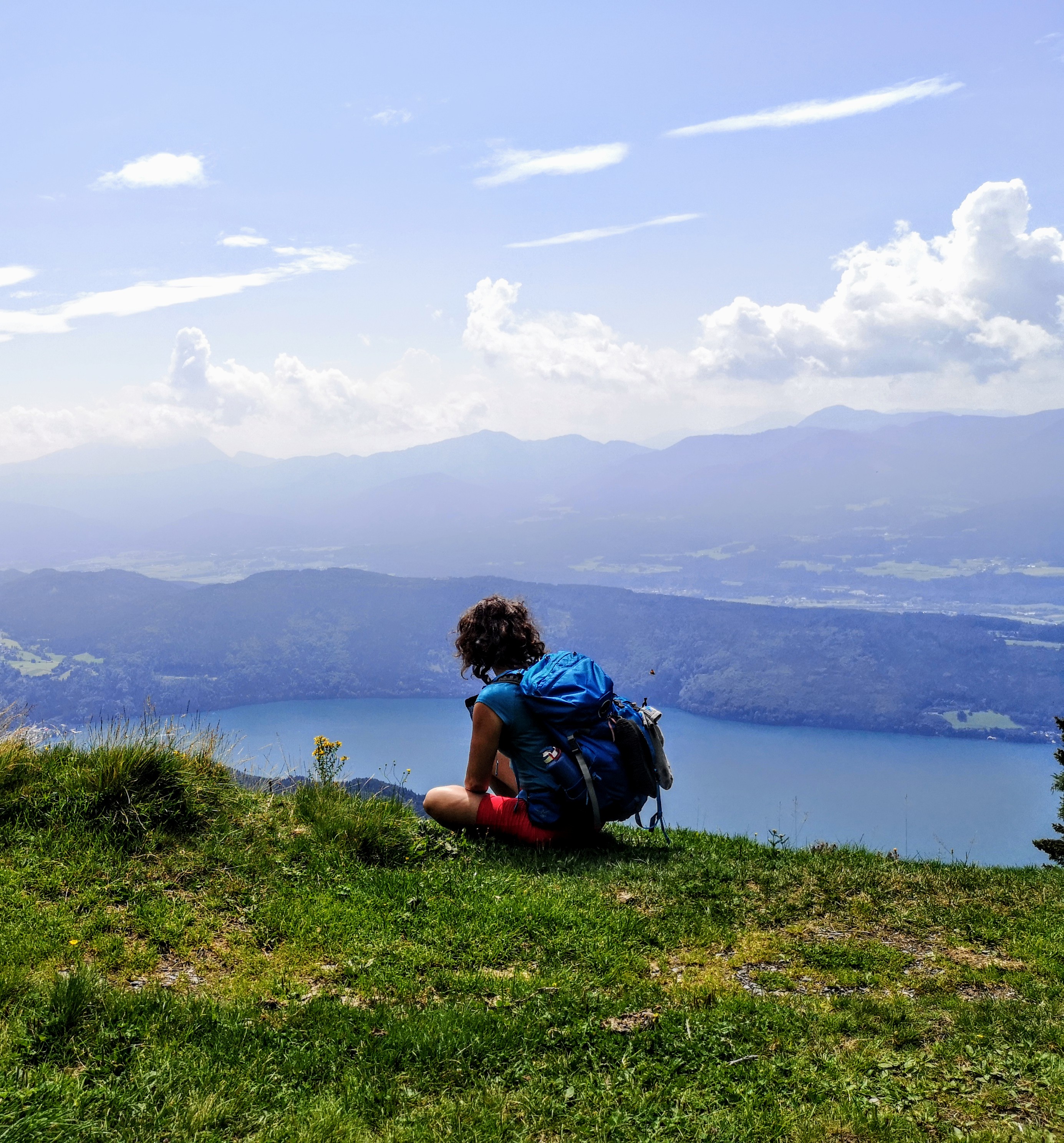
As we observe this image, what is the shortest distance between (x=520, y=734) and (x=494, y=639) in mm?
685

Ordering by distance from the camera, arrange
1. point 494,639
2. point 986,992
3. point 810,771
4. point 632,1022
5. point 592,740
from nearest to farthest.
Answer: point 632,1022 → point 986,992 → point 592,740 → point 494,639 → point 810,771

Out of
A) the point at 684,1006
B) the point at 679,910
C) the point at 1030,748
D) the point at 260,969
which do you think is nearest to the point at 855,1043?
the point at 684,1006

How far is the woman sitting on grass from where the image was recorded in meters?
6.02

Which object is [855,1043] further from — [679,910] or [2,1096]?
[2,1096]

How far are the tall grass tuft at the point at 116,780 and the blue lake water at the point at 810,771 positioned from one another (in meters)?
81.4

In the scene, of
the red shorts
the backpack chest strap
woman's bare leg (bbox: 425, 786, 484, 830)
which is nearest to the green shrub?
woman's bare leg (bbox: 425, 786, 484, 830)

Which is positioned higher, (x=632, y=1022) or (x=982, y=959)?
(x=632, y=1022)

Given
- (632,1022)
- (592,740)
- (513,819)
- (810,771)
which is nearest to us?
(632,1022)

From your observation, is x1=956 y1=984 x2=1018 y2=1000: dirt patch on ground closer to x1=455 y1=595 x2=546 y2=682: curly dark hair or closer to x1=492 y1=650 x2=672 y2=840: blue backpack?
x1=492 y1=650 x2=672 y2=840: blue backpack

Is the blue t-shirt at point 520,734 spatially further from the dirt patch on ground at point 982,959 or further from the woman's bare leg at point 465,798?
the dirt patch on ground at point 982,959

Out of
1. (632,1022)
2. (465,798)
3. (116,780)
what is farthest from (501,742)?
(116,780)

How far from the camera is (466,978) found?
4.39m

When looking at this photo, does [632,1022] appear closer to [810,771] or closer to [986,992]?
[986,992]

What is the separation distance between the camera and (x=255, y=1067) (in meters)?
3.49
